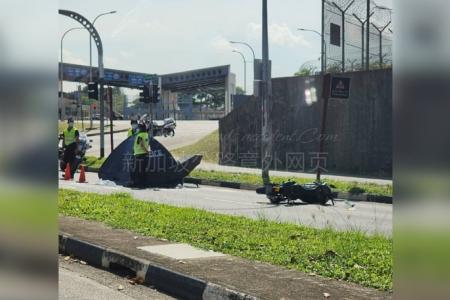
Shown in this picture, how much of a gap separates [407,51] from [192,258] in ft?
15.4

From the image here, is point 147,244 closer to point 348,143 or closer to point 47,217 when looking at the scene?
point 47,217

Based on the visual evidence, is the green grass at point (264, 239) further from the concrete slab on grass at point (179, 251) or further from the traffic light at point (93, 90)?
the traffic light at point (93, 90)

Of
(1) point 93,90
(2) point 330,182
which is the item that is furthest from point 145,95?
(2) point 330,182

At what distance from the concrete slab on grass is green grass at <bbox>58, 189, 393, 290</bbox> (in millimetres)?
165

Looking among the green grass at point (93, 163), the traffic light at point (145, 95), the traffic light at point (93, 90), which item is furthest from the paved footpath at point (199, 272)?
the traffic light at point (93, 90)

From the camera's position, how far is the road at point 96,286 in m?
5.51

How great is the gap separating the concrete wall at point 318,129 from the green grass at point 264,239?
1016 cm

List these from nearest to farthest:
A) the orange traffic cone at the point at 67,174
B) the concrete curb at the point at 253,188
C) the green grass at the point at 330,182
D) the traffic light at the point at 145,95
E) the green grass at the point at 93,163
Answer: the concrete curb at the point at 253,188
the green grass at the point at 330,182
the orange traffic cone at the point at 67,174
the green grass at the point at 93,163
the traffic light at the point at 145,95

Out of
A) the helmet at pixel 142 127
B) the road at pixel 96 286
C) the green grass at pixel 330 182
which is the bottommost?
the road at pixel 96 286

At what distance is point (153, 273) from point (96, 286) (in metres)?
0.58

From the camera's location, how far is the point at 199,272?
5617mm

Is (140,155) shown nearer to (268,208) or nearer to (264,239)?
(268,208)

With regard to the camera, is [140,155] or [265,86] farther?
[265,86]

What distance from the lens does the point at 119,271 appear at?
6.55 metres
